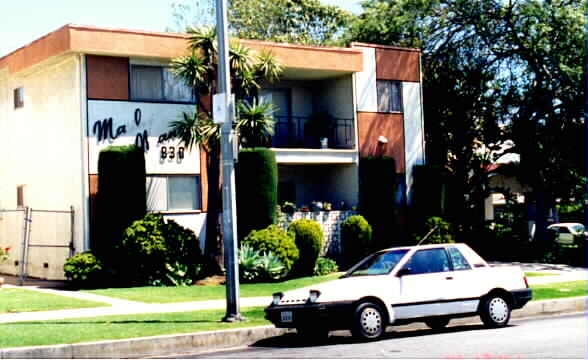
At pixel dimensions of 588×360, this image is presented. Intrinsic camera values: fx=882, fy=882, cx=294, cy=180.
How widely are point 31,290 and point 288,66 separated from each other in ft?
35.2

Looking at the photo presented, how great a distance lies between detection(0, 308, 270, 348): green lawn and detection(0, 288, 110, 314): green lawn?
8.34 feet

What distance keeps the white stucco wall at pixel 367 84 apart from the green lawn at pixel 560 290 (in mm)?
9842

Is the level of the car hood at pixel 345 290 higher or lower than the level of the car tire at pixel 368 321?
higher

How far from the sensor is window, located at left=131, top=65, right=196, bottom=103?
84.9 ft

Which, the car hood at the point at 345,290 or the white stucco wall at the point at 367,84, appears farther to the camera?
the white stucco wall at the point at 367,84

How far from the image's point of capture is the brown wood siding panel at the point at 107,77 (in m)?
24.8

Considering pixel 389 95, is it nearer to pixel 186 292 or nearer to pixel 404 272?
pixel 186 292

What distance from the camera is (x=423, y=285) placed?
14.4m

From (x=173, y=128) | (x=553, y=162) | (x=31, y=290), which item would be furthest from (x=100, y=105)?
(x=553, y=162)

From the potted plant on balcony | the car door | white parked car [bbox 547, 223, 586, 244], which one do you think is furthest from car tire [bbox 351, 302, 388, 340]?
white parked car [bbox 547, 223, 586, 244]

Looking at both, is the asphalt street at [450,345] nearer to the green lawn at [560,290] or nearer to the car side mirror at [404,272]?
the car side mirror at [404,272]

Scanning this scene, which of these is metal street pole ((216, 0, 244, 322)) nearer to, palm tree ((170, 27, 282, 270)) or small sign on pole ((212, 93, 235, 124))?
small sign on pole ((212, 93, 235, 124))

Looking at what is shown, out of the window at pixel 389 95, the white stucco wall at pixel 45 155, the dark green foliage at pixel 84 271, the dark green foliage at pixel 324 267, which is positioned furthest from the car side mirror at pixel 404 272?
the window at pixel 389 95

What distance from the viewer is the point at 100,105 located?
24984 mm
